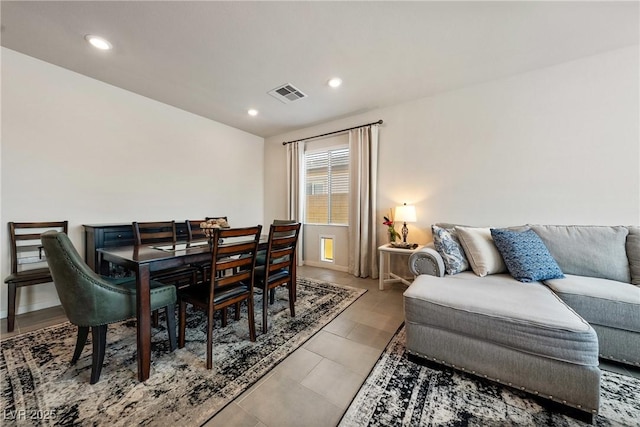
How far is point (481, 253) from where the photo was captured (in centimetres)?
213

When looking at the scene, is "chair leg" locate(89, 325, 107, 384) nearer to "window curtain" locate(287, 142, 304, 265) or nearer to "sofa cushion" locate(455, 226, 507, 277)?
"sofa cushion" locate(455, 226, 507, 277)

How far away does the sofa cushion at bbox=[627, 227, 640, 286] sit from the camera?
6.08 feet

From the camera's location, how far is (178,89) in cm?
294

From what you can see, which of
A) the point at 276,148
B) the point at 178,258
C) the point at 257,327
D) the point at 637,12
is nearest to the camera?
the point at 178,258

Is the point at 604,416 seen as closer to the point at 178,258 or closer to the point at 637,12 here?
the point at 178,258

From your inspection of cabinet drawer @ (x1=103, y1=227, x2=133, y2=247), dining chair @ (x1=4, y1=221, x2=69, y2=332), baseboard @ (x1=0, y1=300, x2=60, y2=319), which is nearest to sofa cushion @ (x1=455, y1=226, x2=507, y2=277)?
cabinet drawer @ (x1=103, y1=227, x2=133, y2=247)

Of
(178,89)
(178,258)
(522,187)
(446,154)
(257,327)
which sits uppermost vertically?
(178,89)

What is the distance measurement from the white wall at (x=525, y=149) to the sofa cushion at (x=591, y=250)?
366 millimetres

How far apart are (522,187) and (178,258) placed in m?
3.55

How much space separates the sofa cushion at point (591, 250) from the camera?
1921 mm

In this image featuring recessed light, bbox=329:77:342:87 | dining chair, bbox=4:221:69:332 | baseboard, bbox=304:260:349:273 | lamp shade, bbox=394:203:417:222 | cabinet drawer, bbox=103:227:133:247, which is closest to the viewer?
dining chair, bbox=4:221:69:332

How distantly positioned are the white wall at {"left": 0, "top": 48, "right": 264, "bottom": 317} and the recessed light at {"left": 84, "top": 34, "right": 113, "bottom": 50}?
84 centimetres

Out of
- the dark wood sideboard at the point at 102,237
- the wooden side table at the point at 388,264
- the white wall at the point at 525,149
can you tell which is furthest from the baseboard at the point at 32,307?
the white wall at the point at 525,149

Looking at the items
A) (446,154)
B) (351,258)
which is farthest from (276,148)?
(446,154)
